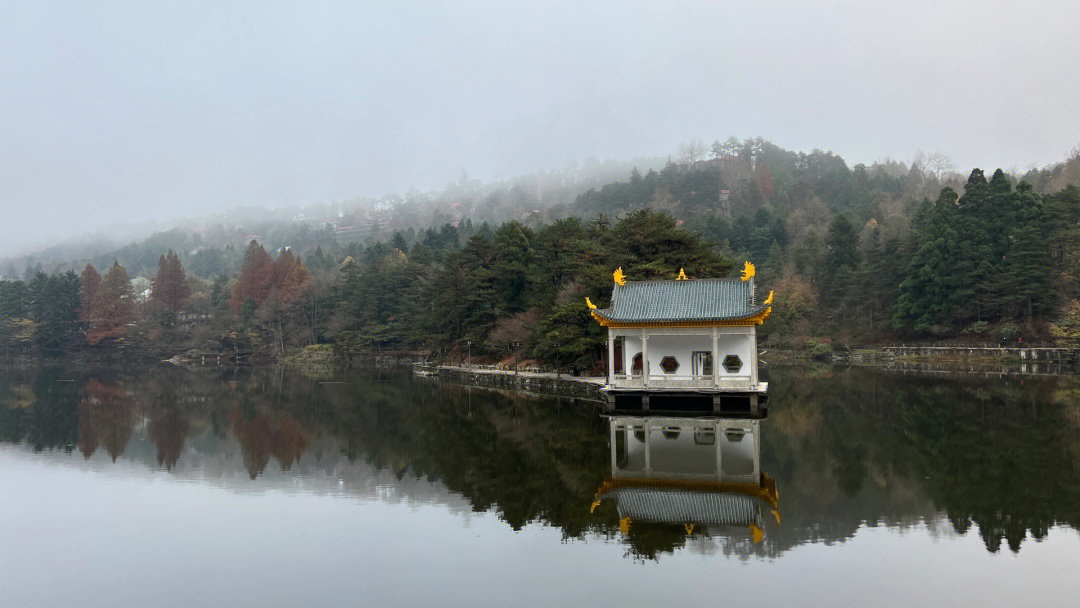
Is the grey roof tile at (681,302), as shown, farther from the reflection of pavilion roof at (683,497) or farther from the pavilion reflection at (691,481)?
the reflection of pavilion roof at (683,497)

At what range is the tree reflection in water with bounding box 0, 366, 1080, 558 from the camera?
9492mm

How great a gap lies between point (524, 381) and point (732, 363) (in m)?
9.50

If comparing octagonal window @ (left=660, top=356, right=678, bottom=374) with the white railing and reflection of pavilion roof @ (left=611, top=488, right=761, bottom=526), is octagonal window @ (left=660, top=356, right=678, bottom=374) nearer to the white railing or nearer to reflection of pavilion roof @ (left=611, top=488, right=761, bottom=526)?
the white railing

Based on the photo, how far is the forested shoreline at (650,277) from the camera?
3134 cm

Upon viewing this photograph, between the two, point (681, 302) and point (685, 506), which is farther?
point (681, 302)

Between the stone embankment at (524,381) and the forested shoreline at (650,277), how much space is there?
3.40ft

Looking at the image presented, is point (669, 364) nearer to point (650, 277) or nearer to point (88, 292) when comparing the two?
point (650, 277)

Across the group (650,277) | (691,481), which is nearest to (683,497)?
(691,481)

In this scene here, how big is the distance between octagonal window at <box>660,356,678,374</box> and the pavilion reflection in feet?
Result: 15.6

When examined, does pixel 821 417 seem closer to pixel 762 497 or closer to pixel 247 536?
pixel 762 497

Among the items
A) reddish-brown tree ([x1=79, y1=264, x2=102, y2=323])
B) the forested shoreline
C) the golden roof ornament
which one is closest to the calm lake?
the golden roof ornament

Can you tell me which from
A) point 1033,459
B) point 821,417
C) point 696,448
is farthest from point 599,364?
point 1033,459

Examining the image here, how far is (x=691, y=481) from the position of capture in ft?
38.2

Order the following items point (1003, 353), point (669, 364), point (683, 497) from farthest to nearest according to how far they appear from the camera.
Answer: point (1003, 353) → point (669, 364) → point (683, 497)
